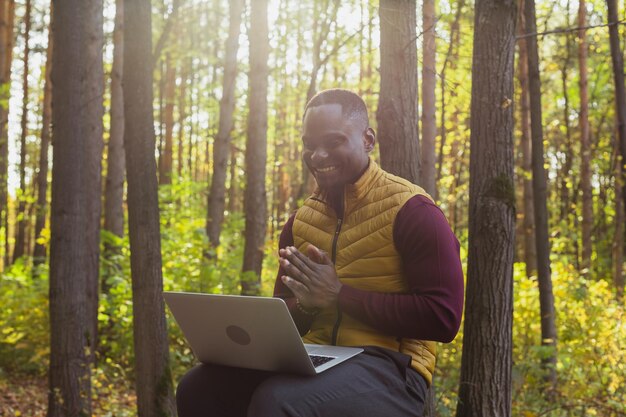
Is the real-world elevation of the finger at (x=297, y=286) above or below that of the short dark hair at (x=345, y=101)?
below

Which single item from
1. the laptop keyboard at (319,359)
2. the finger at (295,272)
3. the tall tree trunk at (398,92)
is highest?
the tall tree trunk at (398,92)

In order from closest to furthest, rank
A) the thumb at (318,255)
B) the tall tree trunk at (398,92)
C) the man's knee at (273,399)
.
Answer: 1. the man's knee at (273,399)
2. the thumb at (318,255)
3. the tall tree trunk at (398,92)

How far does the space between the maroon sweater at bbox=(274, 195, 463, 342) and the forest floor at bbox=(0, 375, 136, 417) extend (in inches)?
203

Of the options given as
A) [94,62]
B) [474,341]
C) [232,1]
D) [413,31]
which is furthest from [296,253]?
[232,1]

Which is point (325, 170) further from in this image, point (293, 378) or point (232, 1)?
point (232, 1)

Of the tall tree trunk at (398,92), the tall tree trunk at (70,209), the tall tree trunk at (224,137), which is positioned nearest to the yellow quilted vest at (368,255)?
the tall tree trunk at (398,92)

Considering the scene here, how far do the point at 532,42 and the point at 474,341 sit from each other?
4675mm

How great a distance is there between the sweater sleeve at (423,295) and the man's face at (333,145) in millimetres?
423

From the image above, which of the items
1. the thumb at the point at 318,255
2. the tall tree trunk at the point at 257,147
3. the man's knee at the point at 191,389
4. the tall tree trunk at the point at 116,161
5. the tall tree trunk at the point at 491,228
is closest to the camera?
the thumb at the point at 318,255

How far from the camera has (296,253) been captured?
9.50 feet

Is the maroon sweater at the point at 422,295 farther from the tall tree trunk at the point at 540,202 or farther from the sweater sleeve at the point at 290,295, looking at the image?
the tall tree trunk at the point at 540,202

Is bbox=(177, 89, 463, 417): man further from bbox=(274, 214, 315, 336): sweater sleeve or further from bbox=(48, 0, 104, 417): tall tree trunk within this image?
bbox=(48, 0, 104, 417): tall tree trunk

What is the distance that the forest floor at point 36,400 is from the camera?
7590 mm

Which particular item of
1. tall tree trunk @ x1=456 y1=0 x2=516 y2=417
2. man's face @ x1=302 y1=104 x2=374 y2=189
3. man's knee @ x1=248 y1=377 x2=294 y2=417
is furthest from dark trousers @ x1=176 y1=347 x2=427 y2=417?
tall tree trunk @ x1=456 y1=0 x2=516 y2=417
